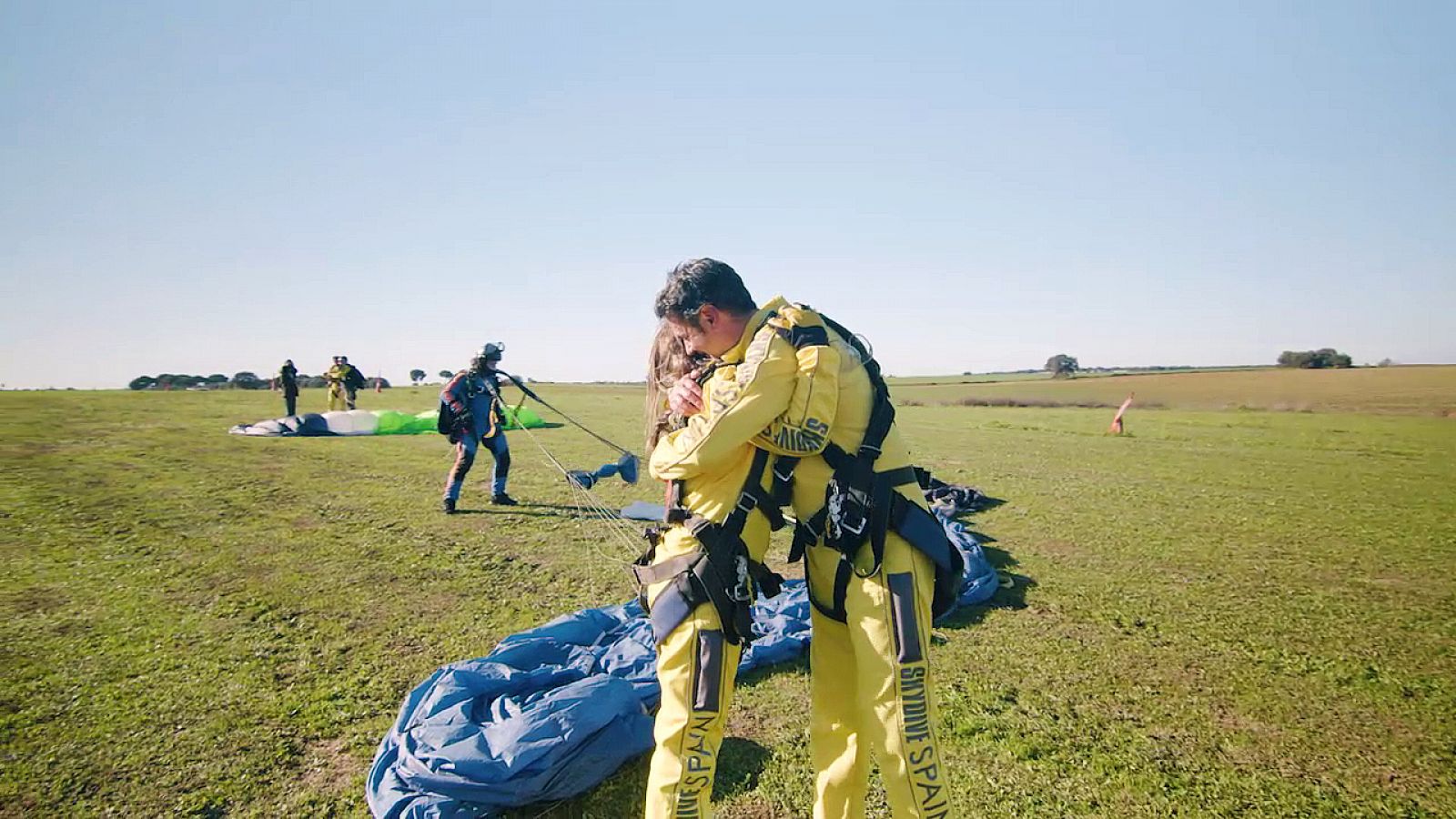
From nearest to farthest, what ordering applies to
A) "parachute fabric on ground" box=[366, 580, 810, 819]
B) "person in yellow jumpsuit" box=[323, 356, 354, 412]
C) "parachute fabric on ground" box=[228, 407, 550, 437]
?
"parachute fabric on ground" box=[366, 580, 810, 819]
"parachute fabric on ground" box=[228, 407, 550, 437]
"person in yellow jumpsuit" box=[323, 356, 354, 412]

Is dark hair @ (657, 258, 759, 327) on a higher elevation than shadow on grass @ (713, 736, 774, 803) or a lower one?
higher

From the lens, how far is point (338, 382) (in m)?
23.7

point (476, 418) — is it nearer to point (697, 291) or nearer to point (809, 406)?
point (697, 291)

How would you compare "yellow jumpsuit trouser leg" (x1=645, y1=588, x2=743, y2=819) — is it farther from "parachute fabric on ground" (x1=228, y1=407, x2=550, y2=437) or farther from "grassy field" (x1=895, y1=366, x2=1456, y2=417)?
"grassy field" (x1=895, y1=366, x2=1456, y2=417)

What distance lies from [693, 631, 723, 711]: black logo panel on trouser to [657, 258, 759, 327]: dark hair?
1.26m

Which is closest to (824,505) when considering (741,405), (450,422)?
(741,405)

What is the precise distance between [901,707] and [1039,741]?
2.29m

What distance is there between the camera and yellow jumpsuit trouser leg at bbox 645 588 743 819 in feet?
7.77

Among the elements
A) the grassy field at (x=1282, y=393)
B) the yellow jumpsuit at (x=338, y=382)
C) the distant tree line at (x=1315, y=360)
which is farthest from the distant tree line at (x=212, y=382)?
the distant tree line at (x=1315, y=360)

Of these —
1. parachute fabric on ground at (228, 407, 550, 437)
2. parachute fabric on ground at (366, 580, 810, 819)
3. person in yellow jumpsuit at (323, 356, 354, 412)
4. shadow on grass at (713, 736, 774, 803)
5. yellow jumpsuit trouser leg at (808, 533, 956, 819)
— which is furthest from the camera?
person in yellow jumpsuit at (323, 356, 354, 412)

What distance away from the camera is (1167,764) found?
3789 millimetres

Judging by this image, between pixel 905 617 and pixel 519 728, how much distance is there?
2175 millimetres

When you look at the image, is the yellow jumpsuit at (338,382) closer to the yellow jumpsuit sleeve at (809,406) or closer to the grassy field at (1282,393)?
the yellow jumpsuit sleeve at (809,406)

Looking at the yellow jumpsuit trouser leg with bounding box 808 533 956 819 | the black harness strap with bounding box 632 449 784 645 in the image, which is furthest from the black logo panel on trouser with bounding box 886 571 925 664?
the black harness strap with bounding box 632 449 784 645
